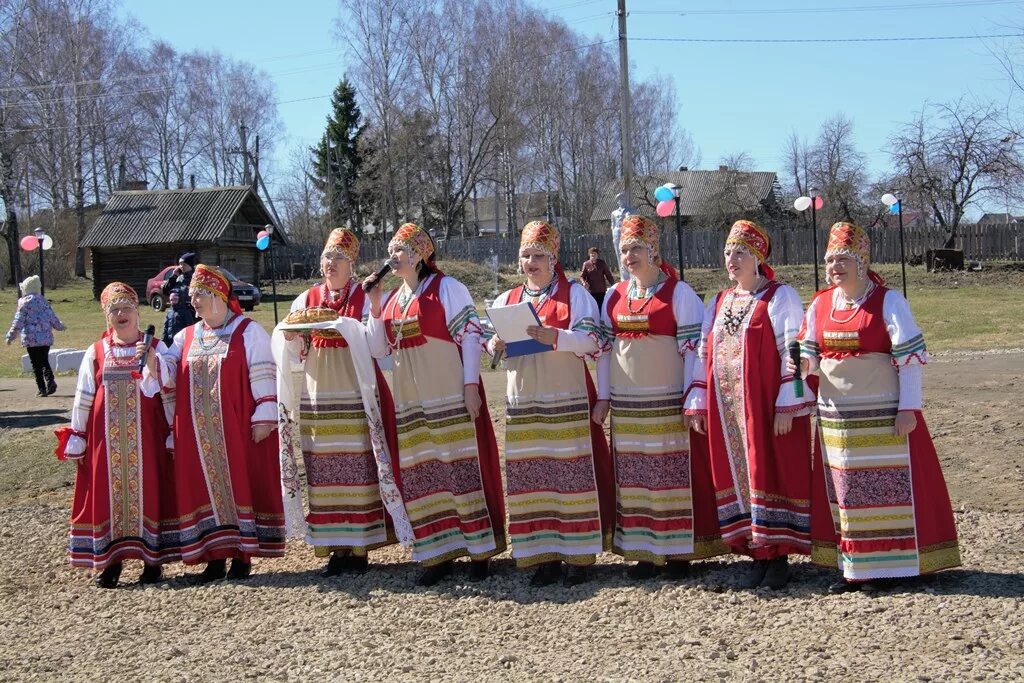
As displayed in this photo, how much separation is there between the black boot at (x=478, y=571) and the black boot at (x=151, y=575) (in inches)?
73.7

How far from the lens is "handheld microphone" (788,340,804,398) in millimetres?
4836

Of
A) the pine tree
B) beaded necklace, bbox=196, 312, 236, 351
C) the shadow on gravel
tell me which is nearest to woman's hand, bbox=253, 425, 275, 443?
beaded necklace, bbox=196, 312, 236, 351

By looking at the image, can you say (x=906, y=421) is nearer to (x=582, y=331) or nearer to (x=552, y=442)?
(x=582, y=331)

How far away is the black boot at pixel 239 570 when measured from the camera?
6117 mm

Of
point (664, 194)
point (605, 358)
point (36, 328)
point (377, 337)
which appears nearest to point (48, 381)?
point (36, 328)

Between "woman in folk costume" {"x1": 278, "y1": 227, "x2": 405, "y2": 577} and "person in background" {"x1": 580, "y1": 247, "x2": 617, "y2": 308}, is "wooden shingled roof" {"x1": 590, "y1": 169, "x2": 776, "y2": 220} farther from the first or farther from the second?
"woman in folk costume" {"x1": 278, "y1": 227, "x2": 405, "y2": 577}

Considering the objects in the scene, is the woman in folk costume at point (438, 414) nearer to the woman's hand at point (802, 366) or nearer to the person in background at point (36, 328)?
the woman's hand at point (802, 366)

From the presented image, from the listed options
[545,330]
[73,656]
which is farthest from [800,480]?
[73,656]

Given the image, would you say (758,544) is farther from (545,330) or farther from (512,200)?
(512,200)

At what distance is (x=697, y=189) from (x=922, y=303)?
107ft

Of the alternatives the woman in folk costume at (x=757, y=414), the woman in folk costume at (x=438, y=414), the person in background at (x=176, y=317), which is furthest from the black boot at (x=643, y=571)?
the person in background at (x=176, y=317)

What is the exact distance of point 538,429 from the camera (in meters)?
5.44

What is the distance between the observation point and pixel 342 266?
5883mm

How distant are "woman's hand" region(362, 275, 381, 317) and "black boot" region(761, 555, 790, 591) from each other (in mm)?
2308
